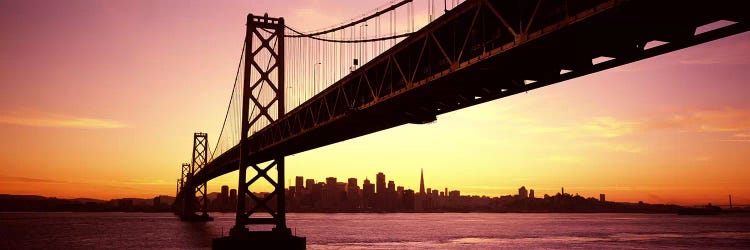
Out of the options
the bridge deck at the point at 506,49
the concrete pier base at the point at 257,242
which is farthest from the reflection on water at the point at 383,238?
the bridge deck at the point at 506,49

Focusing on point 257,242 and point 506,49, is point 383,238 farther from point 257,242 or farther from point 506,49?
point 506,49

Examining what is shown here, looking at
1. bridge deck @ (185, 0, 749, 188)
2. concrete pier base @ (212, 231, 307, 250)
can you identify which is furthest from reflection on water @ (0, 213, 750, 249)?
bridge deck @ (185, 0, 749, 188)

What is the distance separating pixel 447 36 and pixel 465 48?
1.02m

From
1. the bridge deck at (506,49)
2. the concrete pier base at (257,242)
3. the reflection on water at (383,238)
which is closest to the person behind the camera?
the bridge deck at (506,49)

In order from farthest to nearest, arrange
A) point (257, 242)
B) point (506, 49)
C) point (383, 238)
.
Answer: point (383, 238) → point (257, 242) → point (506, 49)

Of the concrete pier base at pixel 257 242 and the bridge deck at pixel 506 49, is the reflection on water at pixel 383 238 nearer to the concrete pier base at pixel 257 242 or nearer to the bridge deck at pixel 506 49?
the concrete pier base at pixel 257 242

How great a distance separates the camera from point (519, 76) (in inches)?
634

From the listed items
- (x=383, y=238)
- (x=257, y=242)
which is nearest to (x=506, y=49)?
(x=257, y=242)

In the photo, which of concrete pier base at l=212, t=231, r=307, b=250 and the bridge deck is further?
concrete pier base at l=212, t=231, r=307, b=250

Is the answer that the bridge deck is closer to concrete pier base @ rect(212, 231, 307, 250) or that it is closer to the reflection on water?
concrete pier base @ rect(212, 231, 307, 250)

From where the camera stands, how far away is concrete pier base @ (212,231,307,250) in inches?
1357

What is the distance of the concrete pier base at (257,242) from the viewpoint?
34469 millimetres

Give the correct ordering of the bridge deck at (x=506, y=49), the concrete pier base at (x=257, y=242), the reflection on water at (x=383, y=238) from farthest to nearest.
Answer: the reflection on water at (x=383, y=238) → the concrete pier base at (x=257, y=242) → the bridge deck at (x=506, y=49)

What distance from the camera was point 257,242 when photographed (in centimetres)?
3475
